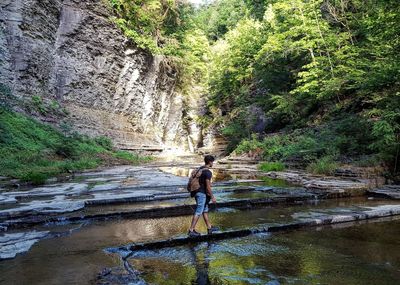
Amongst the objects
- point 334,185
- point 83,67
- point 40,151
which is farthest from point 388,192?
point 83,67

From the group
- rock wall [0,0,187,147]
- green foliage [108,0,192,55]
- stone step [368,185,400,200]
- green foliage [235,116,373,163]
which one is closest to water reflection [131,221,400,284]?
stone step [368,185,400,200]

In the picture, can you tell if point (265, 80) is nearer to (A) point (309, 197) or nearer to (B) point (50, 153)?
(B) point (50, 153)

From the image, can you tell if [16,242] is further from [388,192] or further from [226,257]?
[388,192]

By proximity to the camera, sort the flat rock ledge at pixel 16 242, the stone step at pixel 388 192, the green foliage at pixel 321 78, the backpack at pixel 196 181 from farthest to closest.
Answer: the green foliage at pixel 321 78 → the stone step at pixel 388 192 → the backpack at pixel 196 181 → the flat rock ledge at pixel 16 242

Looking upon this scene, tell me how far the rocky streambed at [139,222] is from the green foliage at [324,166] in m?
1.94

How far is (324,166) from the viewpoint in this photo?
13.3m

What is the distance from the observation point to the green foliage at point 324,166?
43.3 ft

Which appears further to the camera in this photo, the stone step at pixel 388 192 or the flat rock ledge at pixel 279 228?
the stone step at pixel 388 192

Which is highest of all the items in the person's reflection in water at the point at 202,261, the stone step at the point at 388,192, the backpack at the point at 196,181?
the backpack at the point at 196,181

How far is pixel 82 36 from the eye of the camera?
26438 millimetres

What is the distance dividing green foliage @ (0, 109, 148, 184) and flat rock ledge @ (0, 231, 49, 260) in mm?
6107

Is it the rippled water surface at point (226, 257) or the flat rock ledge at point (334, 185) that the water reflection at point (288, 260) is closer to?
the rippled water surface at point (226, 257)

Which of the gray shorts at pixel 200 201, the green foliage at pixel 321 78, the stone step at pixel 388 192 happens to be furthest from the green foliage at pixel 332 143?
the gray shorts at pixel 200 201

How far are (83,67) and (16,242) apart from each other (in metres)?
23.2
